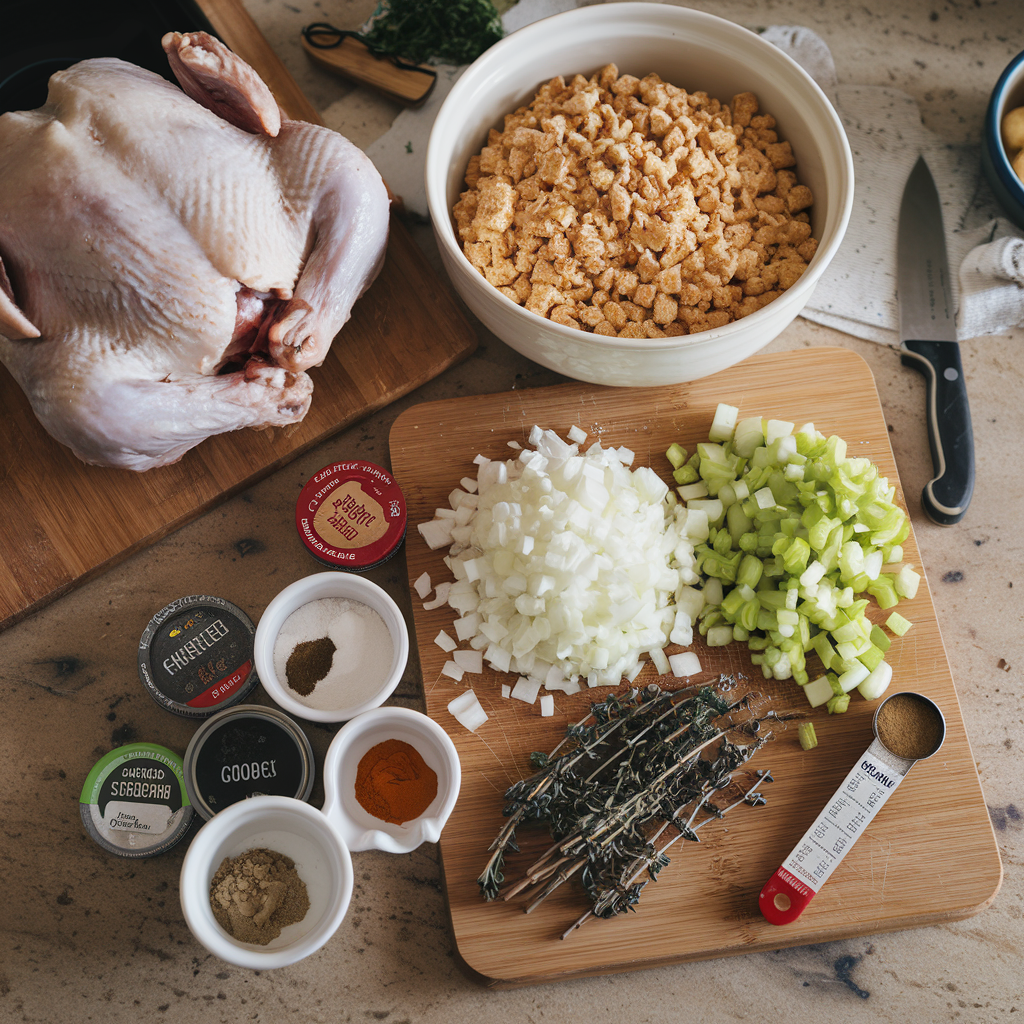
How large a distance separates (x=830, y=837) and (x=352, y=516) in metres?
1.05

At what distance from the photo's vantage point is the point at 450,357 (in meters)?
1.67

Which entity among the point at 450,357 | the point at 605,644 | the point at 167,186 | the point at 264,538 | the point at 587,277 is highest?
the point at 167,186

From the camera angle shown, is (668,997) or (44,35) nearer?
(668,997)

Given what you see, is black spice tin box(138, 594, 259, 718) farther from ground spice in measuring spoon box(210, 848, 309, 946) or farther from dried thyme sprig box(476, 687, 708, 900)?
dried thyme sprig box(476, 687, 708, 900)

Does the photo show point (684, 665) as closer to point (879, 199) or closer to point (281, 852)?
point (281, 852)

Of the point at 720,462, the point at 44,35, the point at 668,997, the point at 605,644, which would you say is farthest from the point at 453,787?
A: the point at 44,35

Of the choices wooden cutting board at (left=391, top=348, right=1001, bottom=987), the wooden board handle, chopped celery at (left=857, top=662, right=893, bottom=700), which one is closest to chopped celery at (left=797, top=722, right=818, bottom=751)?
wooden cutting board at (left=391, top=348, right=1001, bottom=987)

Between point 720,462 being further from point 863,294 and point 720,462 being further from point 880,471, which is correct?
point 863,294

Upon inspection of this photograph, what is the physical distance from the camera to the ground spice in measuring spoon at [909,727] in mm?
1456

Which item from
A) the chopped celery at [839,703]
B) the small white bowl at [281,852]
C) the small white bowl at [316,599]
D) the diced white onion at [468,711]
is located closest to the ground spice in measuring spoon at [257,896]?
the small white bowl at [281,852]

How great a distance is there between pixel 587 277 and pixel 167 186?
74cm

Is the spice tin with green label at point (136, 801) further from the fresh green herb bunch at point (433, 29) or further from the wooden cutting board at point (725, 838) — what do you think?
A: the fresh green herb bunch at point (433, 29)

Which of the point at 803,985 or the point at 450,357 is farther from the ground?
the point at 450,357

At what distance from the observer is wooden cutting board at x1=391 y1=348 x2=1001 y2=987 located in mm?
1440
